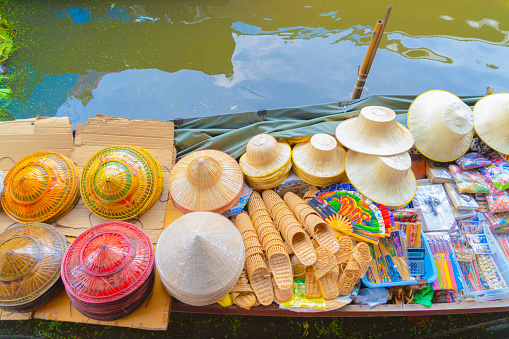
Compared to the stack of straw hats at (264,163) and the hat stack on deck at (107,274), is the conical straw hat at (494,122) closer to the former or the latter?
the stack of straw hats at (264,163)

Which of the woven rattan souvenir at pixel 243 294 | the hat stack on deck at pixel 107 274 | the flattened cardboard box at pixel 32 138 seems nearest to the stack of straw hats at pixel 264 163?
the woven rattan souvenir at pixel 243 294

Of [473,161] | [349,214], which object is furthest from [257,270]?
[473,161]

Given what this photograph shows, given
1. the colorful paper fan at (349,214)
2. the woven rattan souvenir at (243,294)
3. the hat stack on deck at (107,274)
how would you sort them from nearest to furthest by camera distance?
1. the hat stack on deck at (107,274)
2. the woven rattan souvenir at (243,294)
3. the colorful paper fan at (349,214)

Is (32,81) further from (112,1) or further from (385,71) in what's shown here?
(385,71)

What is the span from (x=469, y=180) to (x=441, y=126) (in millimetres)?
565

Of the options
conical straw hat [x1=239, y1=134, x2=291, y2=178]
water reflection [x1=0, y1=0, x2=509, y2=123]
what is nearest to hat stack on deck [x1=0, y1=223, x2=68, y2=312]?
conical straw hat [x1=239, y1=134, x2=291, y2=178]

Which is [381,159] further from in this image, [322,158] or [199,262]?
[199,262]

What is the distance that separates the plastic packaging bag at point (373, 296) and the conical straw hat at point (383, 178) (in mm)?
692

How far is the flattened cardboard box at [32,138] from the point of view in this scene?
278 centimetres

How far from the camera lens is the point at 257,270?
223 centimetres

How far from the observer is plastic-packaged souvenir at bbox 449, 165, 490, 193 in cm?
265

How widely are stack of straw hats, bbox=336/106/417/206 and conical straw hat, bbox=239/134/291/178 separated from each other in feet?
1.91

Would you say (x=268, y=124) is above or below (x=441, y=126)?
below

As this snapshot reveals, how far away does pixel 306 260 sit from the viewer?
221cm
